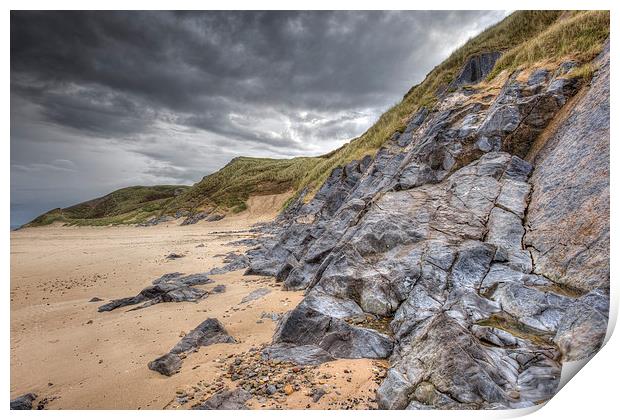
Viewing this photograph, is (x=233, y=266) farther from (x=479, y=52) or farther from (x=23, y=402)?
(x=479, y=52)

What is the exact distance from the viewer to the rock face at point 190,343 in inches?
206

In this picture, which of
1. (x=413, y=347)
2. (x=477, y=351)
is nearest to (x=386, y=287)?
A: (x=413, y=347)

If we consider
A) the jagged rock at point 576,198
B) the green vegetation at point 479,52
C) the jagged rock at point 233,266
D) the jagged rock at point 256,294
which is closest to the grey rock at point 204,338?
the jagged rock at point 256,294

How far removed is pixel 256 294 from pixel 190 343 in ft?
10.5

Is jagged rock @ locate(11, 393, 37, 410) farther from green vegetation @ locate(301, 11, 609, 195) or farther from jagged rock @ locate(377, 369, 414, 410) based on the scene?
green vegetation @ locate(301, 11, 609, 195)

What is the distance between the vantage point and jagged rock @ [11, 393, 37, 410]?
4.78m

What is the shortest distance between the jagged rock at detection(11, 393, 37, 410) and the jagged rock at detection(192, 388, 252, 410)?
116 inches

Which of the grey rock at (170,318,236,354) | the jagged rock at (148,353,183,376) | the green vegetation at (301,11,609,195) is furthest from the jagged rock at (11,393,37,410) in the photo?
the green vegetation at (301,11,609,195)

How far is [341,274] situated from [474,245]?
285 centimetres

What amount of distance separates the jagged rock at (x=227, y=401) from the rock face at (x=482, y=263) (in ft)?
3.47

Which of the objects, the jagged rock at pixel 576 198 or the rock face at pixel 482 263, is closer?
the rock face at pixel 482 263

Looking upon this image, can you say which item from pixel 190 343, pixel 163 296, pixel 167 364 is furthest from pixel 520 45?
pixel 163 296

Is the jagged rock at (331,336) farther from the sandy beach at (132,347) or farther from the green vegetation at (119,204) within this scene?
the green vegetation at (119,204)

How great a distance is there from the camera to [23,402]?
15.7ft
